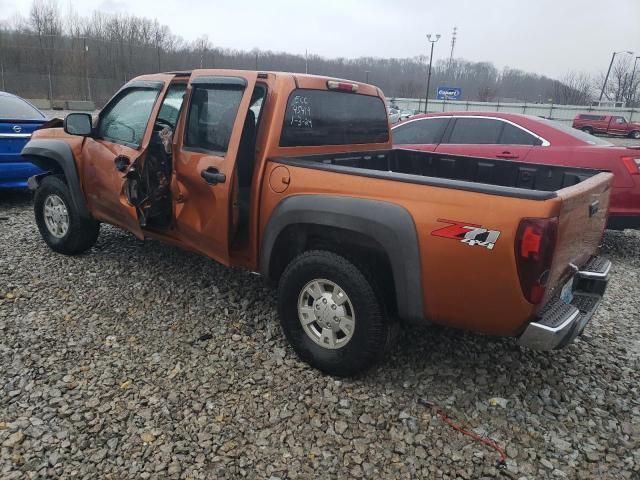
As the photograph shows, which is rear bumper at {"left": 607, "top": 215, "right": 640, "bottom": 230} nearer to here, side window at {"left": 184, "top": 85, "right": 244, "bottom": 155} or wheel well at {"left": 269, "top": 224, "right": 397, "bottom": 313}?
wheel well at {"left": 269, "top": 224, "right": 397, "bottom": 313}

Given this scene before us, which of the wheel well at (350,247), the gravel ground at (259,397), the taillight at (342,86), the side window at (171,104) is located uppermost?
the taillight at (342,86)

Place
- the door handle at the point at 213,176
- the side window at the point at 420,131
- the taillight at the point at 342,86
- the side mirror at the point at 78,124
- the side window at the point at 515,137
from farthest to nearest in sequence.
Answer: the side window at the point at 420,131 → the side window at the point at 515,137 → the side mirror at the point at 78,124 → the taillight at the point at 342,86 → the door handle at the point at 213,176

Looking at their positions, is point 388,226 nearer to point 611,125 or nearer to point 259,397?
point 259,397

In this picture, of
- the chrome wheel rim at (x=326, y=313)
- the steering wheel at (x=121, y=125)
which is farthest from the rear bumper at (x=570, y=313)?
the steering wheel at (x=121, y=125)

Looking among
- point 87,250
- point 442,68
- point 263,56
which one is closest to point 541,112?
point 263,56

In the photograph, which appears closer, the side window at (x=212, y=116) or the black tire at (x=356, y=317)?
the black tire at (x=356, y=317)

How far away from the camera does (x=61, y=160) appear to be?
15.0ft

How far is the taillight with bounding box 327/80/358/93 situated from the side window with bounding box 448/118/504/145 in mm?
2975

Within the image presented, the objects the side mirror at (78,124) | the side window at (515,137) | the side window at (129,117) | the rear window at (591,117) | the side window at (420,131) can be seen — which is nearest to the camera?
the side window at (129,117)

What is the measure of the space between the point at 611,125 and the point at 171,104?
129 ft

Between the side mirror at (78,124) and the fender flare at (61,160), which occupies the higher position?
the side mirror at (78,124)

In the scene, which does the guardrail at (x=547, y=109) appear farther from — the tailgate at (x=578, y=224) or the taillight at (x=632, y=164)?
the tailgate at (x=578, y=224)

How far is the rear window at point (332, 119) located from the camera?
3439 mm

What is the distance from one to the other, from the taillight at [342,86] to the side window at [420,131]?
304cm
